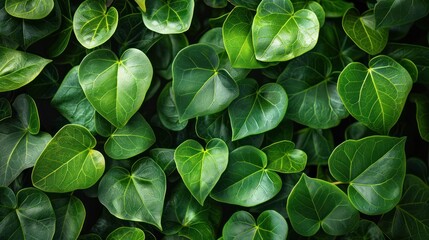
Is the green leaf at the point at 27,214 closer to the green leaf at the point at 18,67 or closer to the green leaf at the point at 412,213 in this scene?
the green leaf at the point at 18,67

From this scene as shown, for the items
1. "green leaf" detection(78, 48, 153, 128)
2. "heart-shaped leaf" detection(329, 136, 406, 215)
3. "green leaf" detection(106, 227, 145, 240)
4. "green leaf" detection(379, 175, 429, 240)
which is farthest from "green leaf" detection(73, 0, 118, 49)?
"green leaf" detection(379, 175, 429, 240)

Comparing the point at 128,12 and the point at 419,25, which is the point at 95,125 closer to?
the point at 128,12

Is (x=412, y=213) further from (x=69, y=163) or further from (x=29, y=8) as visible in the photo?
(x=29, y=8)

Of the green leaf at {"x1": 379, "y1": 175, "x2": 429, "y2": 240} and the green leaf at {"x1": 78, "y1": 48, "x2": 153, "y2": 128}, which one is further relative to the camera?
the green leaf at {"x1": 379, "y1": 175, "x2": 429, "y2": 240}

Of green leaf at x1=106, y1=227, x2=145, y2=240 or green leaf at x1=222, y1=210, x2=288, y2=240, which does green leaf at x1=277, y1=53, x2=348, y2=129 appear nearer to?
green leaf at x1=222, y1=210, x2=288, y2=240

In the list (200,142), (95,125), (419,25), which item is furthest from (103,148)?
(419,25)

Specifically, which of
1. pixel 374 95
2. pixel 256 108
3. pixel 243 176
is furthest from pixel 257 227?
pixel 374 95
